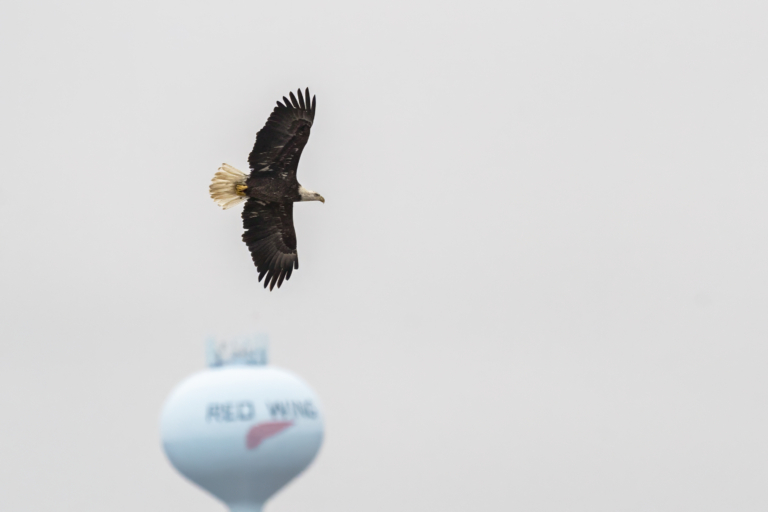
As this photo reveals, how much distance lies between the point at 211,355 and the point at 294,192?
16.0 ft

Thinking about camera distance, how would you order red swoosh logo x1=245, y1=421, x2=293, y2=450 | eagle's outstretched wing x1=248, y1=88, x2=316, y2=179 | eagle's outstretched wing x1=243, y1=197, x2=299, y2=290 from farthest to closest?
1. red swoosh logo x1=245, y1=421, x2=293, y2=450
2. eagle's outstretched wing x1=243, y1=197, x2=299, y2=290
3. eagle's outstretched wing x1=248, y1=88, x2=316, y2=179

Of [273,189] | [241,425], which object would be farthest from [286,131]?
[241,425]

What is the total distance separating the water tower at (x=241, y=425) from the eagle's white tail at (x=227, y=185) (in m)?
4.12

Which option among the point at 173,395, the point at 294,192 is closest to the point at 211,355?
the point at 173,395

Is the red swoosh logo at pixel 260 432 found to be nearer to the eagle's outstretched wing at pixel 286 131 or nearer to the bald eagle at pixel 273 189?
the bald eagle at pixel 273 189

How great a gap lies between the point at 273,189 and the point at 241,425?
4697 millimetres

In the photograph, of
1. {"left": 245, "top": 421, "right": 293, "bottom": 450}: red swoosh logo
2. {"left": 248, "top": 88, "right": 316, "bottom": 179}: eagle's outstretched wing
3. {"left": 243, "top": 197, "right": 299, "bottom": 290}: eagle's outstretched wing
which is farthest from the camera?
{"left": 245, "top": 421, "right": 293, "bottom": 450}: red swoosh logo

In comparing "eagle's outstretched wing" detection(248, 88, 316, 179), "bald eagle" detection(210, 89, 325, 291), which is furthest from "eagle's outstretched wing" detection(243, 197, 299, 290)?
"eagle's outstretched wing" detection(248, 88, 316, 179)

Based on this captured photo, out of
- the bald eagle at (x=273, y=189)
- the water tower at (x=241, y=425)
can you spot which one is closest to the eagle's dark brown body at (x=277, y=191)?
the bald eagle at (x=273, y=189)

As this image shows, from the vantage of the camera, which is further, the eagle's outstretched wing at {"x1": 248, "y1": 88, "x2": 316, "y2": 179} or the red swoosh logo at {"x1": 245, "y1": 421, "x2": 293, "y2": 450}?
the red swoosh logo at {"x1": 245, "y1": 421, "x2": 293, "y2": 450}

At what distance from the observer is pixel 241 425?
131 ft

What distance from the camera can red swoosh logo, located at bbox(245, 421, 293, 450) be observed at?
132 ft

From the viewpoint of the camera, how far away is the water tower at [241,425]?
40.1m

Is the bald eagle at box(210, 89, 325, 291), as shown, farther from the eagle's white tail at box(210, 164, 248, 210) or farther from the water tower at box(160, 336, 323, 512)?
the water tower at box(160, 336, 323, 512)
